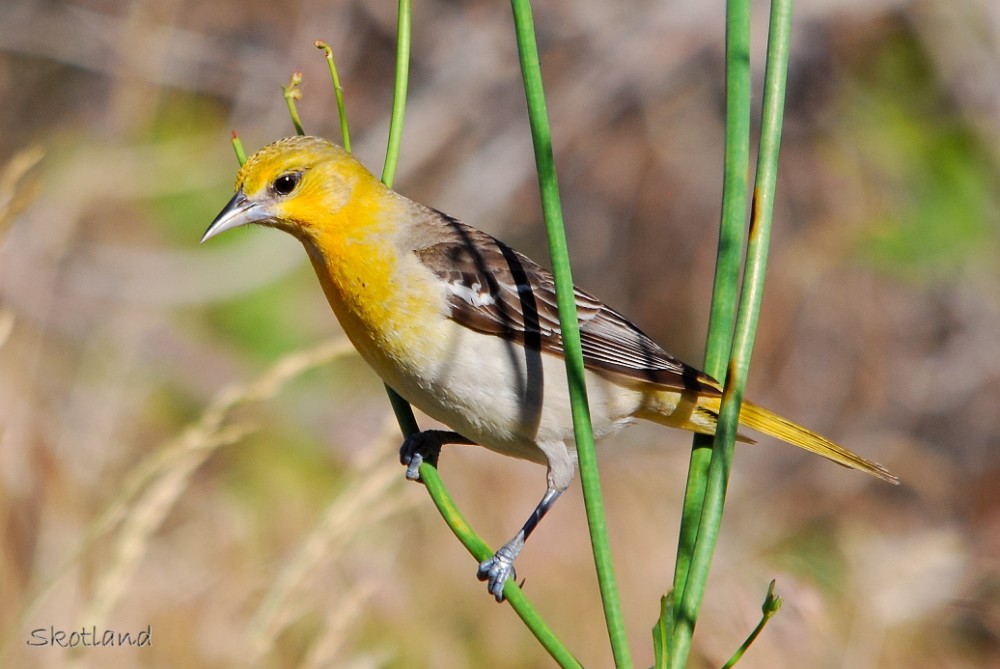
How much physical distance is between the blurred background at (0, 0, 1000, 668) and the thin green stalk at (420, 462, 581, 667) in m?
3.69

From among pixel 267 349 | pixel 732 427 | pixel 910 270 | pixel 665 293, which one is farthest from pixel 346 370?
pixel 732 427

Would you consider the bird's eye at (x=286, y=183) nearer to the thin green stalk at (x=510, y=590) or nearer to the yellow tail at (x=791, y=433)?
the thin green stalk at (x=510, y=590)

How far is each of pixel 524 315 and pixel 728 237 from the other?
1.41 m

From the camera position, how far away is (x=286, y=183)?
3.29 meters

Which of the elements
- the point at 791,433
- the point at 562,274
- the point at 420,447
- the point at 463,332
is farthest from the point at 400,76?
the point at 791,433

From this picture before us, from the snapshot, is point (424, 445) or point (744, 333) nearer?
point (744, 333)

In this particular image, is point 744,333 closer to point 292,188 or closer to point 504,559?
point 504,559

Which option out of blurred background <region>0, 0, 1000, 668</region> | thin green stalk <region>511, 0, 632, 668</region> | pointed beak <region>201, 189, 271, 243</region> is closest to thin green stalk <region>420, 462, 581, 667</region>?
thin green stalk <region>511, 0, 632, 668</region>

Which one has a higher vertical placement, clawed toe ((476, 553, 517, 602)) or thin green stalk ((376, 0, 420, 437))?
thin green stalk ((376, 0, 420, 437))

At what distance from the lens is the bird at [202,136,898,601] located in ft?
10.1

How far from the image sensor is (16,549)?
514 centimetres

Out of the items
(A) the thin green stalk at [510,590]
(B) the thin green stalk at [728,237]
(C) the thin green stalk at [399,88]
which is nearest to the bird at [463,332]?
(C) the thin green stalk at [399,88]

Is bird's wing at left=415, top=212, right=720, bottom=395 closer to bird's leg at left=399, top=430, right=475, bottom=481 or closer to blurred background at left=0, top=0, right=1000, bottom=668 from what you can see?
bird's leg at left=399, top=430, right=475, bottom=481

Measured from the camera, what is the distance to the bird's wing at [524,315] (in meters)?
3.27
